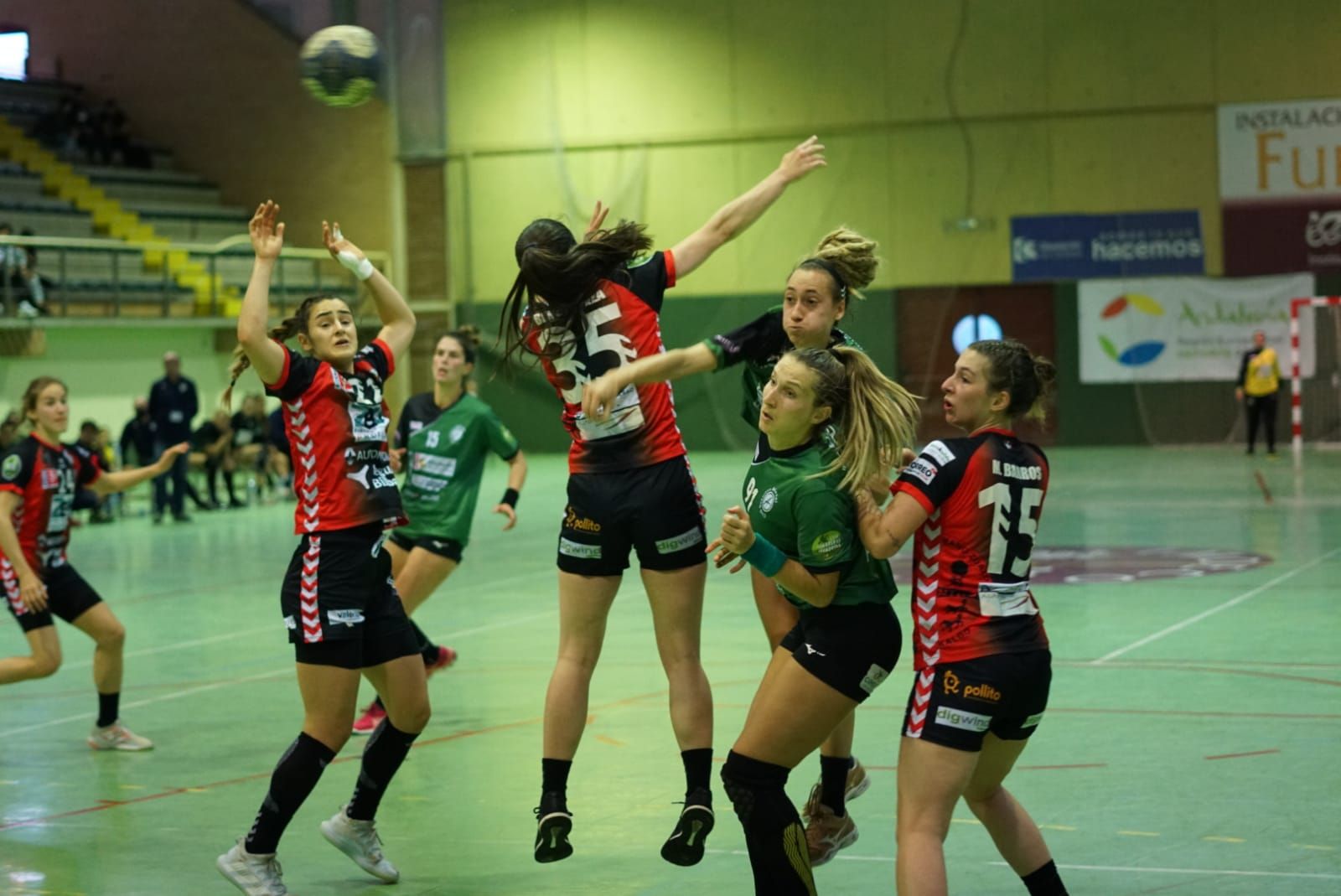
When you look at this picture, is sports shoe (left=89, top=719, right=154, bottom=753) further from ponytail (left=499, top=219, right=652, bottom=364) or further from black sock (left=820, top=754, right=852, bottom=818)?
black sock (left=820, top=754, right=852, bottom=818)

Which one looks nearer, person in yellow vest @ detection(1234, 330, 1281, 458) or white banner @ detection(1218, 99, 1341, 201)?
person in yellow vest @ detection(1234, 330, 1281, 458)

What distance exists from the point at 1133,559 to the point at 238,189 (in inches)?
966

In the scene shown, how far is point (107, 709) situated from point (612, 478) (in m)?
3.98

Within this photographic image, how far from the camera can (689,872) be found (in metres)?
6.04

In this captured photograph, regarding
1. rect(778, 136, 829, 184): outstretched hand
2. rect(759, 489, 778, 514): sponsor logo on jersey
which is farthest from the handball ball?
rect(759, 489, 778, 514): sponsor logo on jersey

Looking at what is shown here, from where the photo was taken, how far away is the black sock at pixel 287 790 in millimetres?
5715

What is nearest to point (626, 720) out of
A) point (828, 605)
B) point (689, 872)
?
point (689, 872)

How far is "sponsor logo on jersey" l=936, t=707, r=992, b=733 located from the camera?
14.9ft

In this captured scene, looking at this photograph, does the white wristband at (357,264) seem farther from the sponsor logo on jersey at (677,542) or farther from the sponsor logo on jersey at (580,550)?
the sponsor logo on jersey at (677,542)

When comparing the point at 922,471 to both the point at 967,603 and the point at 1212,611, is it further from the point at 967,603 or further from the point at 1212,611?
the point at 1212,611

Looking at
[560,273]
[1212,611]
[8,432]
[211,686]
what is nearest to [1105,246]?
[8,432]

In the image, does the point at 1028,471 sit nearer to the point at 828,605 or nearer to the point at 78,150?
the point at 828,605

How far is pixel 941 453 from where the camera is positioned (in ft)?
15.2

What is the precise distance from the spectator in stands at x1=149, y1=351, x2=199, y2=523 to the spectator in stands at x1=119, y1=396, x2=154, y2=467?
23 centimetres
